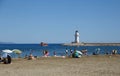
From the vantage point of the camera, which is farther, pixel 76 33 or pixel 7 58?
pixel 76 33

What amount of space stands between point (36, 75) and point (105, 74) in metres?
4.37

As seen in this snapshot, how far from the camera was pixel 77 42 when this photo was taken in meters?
143

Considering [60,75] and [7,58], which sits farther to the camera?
[7,58]

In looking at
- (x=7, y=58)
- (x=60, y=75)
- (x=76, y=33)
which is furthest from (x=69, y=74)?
(x=76, y=33)

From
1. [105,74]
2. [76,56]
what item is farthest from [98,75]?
[76,56]

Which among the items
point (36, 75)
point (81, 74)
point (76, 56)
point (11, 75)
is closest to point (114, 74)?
point (81, 74)

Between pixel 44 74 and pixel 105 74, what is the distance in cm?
389

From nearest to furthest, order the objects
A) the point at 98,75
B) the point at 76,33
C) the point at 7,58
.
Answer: the point at 98,75
the point at 7,58
the point at 76,33

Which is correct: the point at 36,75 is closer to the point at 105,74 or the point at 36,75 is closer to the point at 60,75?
the point at 60,75

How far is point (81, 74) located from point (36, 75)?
2.86 meters

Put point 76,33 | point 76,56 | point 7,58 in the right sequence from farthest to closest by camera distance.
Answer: point 76,33 < point 76,56 < point 7,58

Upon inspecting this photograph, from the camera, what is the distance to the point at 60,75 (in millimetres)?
19344

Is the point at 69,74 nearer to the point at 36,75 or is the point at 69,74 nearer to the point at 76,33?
the point at 36,75

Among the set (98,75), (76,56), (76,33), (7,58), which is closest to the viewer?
(98,75)
